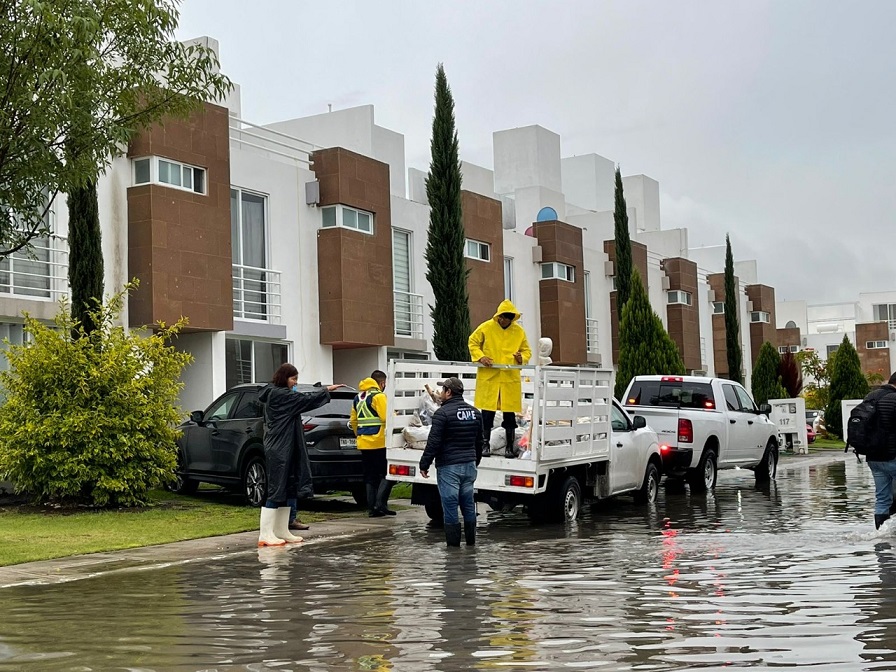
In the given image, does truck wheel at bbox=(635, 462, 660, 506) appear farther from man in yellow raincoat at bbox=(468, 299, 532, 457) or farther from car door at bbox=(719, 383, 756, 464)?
man in yellow raincoat at bbox=(468, 299, 532, 457)

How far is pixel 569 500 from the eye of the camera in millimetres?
15281

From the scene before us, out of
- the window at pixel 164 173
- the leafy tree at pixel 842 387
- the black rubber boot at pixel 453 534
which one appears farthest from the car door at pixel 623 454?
the leafy tree at pixel 842 387

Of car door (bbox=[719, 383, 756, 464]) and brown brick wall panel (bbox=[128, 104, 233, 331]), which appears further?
brown brick wall panel (bbox=[128, 104, 233, 331])

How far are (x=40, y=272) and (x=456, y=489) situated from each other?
36.5ft

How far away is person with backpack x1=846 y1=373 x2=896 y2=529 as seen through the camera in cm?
1286

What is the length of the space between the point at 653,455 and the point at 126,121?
29.5 feet

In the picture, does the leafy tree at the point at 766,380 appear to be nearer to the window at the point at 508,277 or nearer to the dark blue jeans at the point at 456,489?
the window at the point at 508,277

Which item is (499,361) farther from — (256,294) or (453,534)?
Result: (256,294)

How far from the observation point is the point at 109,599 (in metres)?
9.55

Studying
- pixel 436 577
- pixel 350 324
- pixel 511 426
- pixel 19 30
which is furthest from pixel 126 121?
pixel 350 324

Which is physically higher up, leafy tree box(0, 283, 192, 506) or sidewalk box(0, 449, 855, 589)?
leafy tree box(0, 283, 192, 506)

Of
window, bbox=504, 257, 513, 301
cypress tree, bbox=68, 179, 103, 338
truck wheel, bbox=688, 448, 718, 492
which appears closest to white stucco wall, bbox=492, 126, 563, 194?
window, bbox=504, 257, 513, 301

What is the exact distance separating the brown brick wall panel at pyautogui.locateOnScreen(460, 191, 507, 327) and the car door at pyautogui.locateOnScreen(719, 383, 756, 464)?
11.0 metres

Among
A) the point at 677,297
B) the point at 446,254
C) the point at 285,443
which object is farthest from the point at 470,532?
the point at 677,297
